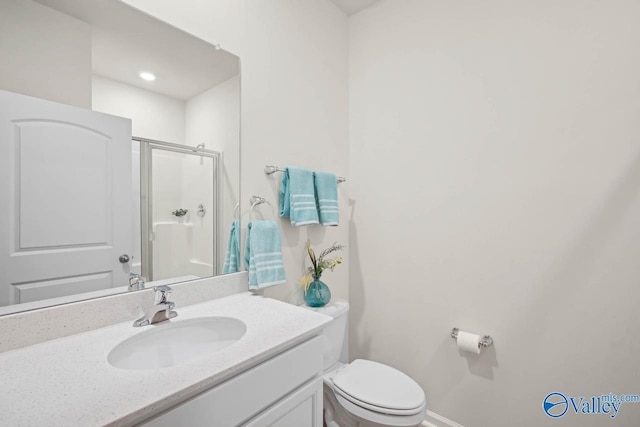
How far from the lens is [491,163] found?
1.43m

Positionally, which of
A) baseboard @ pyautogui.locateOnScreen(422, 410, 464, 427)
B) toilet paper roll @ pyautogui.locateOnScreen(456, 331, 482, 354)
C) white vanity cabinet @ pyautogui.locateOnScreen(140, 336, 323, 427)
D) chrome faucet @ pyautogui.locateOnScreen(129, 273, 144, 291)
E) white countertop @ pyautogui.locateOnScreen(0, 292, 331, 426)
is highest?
chrome faucet @ pyautogui.locateOnScreen(129, 273, 144, 291)

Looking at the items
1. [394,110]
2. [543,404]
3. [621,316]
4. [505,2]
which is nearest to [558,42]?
[505,2]

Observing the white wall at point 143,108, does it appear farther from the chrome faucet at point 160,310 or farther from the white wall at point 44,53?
the chrome faucet at point 160,310

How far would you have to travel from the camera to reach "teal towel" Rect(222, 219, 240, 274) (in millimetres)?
1336

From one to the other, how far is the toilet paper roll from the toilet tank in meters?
0.59

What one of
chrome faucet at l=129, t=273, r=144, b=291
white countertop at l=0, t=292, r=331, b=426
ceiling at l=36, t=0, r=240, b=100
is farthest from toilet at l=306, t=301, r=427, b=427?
ceiling at l=36, t=0, r=240, b=100

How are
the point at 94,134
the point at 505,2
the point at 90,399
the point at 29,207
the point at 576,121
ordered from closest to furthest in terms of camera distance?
the point at 90,399 → the point at 29,207 → the point at 94,134 → the point at 576,121 → the point at 505,2

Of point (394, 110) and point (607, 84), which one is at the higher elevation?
point (394, 110)

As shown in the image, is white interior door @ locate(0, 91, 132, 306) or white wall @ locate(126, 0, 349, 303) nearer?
white interior door @ locate(0, 91, 132, 306)

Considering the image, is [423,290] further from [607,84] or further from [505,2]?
[505,2]

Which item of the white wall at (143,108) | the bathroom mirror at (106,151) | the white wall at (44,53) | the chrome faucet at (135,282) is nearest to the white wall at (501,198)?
the bathroom mirror at (106,151)

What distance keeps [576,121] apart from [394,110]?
2.87 ft

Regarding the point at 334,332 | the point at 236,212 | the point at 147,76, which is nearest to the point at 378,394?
the point at 334,332

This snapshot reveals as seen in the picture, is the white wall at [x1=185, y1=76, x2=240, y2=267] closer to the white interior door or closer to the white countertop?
the white interior door
